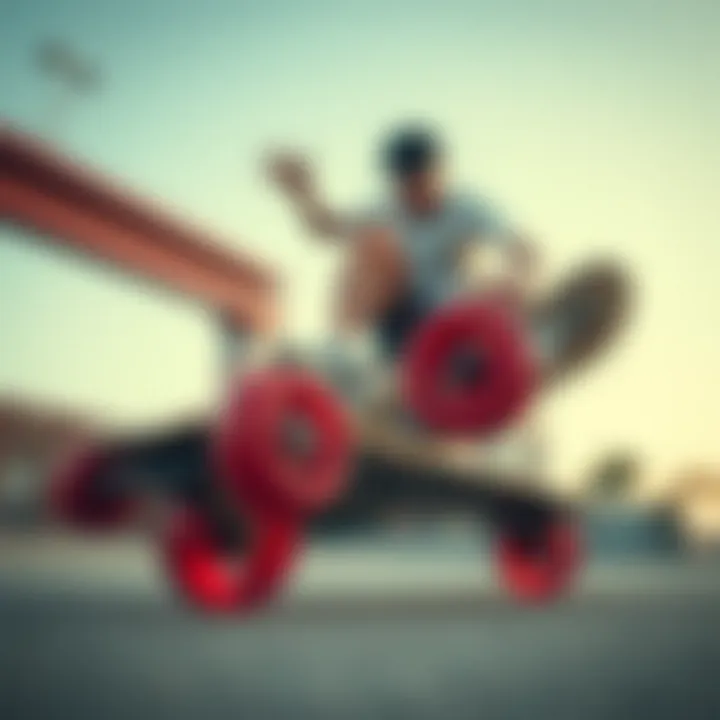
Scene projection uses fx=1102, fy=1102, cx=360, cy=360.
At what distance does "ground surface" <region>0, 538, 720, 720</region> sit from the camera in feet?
2.67

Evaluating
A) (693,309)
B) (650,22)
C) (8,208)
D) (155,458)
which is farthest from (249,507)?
(650,22)

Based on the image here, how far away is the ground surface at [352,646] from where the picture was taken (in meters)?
0.81

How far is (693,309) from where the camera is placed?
3.45 feet

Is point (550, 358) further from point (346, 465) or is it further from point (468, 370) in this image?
point (346, 465)

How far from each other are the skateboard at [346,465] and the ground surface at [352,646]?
4 cm

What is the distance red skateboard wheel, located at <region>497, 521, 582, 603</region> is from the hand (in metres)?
0.37

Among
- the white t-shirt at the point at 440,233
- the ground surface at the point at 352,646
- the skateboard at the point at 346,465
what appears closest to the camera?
the ground surface at the point at 352,646

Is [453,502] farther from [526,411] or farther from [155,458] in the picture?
[155,458]

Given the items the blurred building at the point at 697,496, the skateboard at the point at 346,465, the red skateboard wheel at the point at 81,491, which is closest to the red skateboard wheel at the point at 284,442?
the skateboard at the point at 346,465

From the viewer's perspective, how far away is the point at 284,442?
0.92 meters

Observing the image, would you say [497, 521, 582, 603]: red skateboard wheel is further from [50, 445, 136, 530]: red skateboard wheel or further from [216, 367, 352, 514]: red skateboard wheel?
[50, 445, 136, 530]: red skateboard wheel

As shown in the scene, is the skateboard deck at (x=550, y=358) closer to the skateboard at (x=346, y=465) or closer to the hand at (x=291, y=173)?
the skateboard at (x=346, y=465)

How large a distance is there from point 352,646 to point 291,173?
1.39ft

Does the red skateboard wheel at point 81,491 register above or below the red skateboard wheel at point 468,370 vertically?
below
